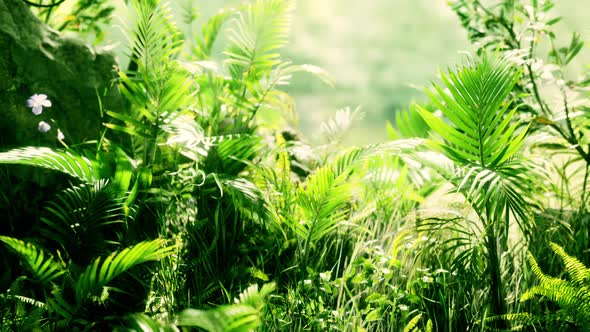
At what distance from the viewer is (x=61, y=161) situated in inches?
87.9

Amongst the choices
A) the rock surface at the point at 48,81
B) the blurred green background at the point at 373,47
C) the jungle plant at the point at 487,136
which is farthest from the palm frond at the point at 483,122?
the blurred green background at the point at 373,47

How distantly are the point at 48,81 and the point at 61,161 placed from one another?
2.01 ft

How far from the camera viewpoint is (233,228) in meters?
2.57

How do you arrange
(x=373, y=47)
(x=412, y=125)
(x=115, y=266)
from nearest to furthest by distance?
(x=115, y=266), (x=412, y=125), (x=373, y=47)

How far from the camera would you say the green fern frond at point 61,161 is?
2.14m

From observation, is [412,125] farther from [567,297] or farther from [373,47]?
[373,47]

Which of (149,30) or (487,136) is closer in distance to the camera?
(487,136)

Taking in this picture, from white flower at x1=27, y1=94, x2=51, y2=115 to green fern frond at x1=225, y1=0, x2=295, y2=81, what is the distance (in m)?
0.83

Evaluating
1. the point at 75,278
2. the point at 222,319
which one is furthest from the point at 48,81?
the point at 222,319

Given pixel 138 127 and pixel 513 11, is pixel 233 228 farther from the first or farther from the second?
pixel 513 11

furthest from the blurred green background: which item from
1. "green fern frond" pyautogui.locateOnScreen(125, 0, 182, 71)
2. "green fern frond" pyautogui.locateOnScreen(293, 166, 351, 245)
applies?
"green fern frond" pyautogui.locateOnScreen(293, 166, 351, 245)

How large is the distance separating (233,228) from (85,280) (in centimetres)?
75

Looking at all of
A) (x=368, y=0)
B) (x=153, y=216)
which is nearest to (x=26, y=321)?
(x=153, y=216)

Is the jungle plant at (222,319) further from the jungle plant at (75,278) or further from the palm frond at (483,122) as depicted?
the palm frond at (483,122)
